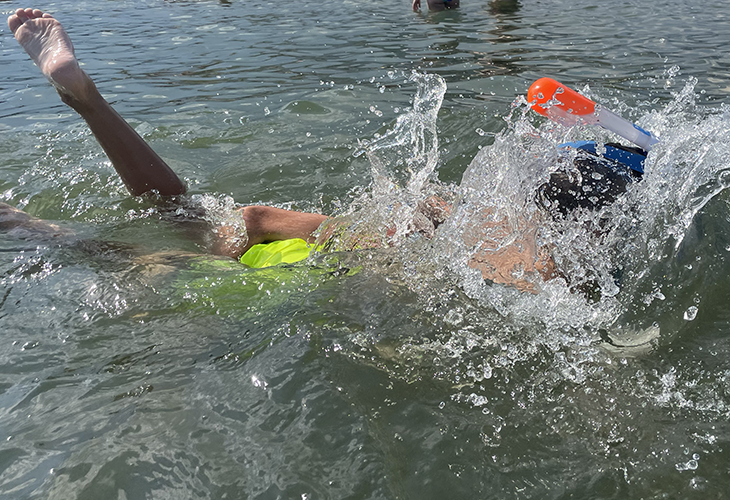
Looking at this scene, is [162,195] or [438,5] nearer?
[162,195]

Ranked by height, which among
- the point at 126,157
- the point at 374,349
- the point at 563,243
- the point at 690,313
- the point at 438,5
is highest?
the point at 126,157

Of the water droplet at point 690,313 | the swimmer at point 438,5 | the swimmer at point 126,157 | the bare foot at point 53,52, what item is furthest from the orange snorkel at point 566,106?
the swimmer at point 438,5

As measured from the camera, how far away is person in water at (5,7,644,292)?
2785 millimetres

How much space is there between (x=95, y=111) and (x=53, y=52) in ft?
1.77

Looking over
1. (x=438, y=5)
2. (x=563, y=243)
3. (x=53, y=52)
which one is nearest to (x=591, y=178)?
(x=563, y=243)

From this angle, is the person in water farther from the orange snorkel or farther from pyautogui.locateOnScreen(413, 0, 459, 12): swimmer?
pyautogui.locateOnScreen(413, 0, 459, 12): swimmer

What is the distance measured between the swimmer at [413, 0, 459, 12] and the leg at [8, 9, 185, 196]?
29.3ft

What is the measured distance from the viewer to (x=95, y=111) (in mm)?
3396

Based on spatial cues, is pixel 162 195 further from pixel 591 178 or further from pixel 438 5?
pixel 438 5

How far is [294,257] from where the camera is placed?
316cm

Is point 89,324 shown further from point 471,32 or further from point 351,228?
point 471,32

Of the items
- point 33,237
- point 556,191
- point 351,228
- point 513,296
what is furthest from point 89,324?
point 556,191

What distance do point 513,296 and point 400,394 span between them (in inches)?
28.6

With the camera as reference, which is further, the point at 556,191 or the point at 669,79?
the point at 669,79
